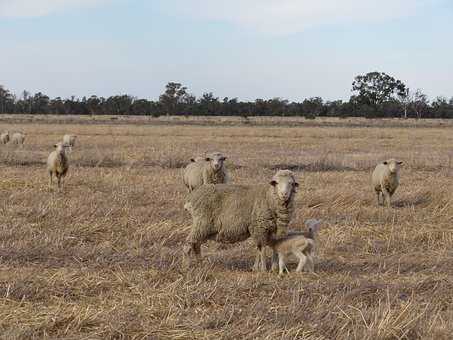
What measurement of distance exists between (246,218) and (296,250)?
77cm

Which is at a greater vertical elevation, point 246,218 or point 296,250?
point 246,218

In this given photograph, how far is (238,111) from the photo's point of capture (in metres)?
101

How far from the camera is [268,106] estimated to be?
10194 centimetres

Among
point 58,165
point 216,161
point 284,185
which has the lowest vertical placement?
point 58,165

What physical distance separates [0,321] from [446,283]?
187 inches

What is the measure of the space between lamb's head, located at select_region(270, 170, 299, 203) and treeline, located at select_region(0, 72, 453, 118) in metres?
86.2

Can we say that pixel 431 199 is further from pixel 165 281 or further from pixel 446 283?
pixel 165 281

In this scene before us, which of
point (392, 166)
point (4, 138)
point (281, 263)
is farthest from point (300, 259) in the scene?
point (4, 138)

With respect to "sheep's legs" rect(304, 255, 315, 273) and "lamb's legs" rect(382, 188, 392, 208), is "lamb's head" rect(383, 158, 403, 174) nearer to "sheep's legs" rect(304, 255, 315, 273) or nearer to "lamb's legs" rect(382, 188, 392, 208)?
"lamb's legs" rect(382, 188, 392, 208)

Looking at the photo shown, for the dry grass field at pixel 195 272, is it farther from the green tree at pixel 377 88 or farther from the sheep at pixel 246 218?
the green tree at pixel 377 88

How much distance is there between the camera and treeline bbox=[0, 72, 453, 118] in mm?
100375

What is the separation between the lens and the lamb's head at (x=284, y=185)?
26.9 feet

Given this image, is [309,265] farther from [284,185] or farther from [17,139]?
[17,139]

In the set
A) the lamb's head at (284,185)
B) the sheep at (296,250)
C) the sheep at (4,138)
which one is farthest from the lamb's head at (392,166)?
the sheep at (4,138)
